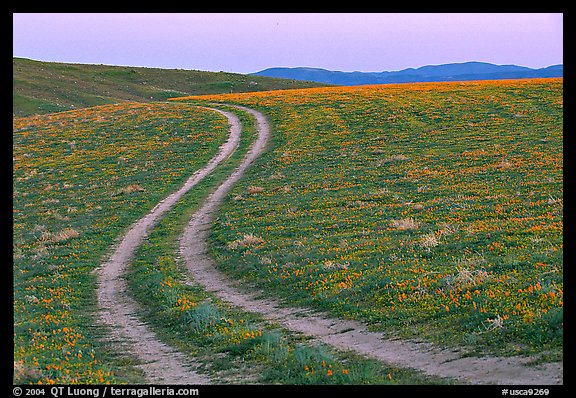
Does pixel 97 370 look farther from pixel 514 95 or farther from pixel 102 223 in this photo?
pixel 514 95

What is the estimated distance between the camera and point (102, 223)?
26.4 m

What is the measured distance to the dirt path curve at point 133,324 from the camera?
10.7 metres

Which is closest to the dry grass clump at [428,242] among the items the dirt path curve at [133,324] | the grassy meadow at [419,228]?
the grassy meadow at [419,228]

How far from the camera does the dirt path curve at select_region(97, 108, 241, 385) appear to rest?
10.7 m

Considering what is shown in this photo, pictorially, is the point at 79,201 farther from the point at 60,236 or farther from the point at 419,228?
the point at 419,228

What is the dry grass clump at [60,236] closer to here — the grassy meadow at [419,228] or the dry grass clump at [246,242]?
the grassy meadow at [419,228]

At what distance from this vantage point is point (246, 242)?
20188 mm

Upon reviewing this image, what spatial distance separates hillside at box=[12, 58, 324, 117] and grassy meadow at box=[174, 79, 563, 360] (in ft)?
200

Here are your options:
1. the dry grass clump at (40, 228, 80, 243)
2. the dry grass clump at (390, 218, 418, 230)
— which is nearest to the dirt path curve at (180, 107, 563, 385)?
the dry grass clump at (390, 218, 418, 230)

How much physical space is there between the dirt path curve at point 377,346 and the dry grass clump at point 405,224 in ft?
21.6

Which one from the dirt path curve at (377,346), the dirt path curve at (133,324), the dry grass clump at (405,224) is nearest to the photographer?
the dirt path curve at (377,346)

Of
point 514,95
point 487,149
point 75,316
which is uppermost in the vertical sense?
point 514,95
